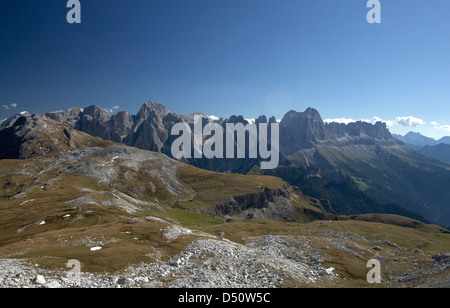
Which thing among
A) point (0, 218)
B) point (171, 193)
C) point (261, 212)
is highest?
point (0, 218)

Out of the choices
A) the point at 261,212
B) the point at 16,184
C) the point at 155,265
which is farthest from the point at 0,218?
the point at 261,212

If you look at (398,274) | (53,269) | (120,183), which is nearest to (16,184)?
(120,183)

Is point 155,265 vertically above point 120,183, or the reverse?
point 155,265

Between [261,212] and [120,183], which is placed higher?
[120,183]

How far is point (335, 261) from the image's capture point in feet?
158

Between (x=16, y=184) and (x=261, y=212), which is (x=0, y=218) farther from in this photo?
(x=261, y=212)

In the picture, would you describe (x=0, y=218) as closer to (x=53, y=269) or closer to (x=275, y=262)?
(x=53, y=269)
